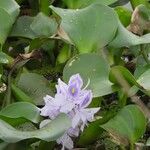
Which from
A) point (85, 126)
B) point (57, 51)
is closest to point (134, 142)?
point (85, 126)

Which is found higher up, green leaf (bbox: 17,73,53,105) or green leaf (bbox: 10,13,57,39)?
green leaf (bbox: 10,13,57,39)

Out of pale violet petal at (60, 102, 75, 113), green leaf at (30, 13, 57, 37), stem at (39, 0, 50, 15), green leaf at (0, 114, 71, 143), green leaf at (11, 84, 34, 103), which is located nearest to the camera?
green leaf at (0, 114, 71, 143)

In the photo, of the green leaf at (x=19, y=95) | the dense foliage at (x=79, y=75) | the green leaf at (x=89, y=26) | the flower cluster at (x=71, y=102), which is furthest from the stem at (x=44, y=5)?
the flower cluster at (x=71, y=102)

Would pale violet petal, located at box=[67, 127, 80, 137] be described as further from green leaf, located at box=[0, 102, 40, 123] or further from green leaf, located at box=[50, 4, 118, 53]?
green leaf, located at box=[50, 4, 118, 53]

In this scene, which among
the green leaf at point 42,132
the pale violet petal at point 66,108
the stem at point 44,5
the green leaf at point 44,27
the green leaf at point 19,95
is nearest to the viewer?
the green leaf at point 42,132

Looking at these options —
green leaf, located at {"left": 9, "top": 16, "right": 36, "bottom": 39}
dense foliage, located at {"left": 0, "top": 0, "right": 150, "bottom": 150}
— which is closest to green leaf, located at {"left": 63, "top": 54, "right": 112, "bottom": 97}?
dense foliage, located at {"left": 0, "top": 0, "right": 150, "bottom": 150}

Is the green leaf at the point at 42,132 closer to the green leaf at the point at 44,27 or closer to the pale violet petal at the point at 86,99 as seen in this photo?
the pale violet petal at the point at 86,99

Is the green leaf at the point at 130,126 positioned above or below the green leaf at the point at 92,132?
above
